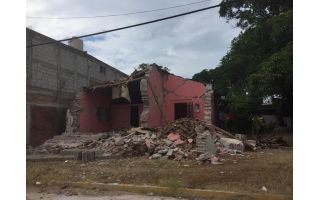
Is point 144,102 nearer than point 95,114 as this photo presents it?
Yes

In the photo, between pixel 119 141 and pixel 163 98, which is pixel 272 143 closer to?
pixel 119 141

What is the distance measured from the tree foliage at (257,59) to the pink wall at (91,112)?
852cm

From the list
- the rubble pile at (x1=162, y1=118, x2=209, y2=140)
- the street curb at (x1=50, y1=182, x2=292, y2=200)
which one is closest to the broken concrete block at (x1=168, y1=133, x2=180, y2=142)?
the rubble pile at (x1=162, y1=118, x2=209, y2=140)

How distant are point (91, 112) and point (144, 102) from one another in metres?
4.17

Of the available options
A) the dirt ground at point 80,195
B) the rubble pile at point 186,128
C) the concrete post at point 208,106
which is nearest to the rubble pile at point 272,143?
the rubble pile at point 186,128

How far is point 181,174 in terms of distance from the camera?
946 cm

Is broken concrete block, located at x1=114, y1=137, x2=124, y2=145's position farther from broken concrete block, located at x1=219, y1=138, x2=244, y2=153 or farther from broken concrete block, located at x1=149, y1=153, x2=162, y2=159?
broken concrete block, located at x1=219, y1=138, x2=244, y2=153

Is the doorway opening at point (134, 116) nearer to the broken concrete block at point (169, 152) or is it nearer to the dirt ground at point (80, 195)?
the broken concrete block at point (169, 152)

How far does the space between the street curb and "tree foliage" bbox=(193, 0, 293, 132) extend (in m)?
11.4

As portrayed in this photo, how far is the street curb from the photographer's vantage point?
6.56 meters

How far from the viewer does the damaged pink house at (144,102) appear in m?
19.5

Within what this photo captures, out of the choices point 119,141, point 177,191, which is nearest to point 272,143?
point 119,141
